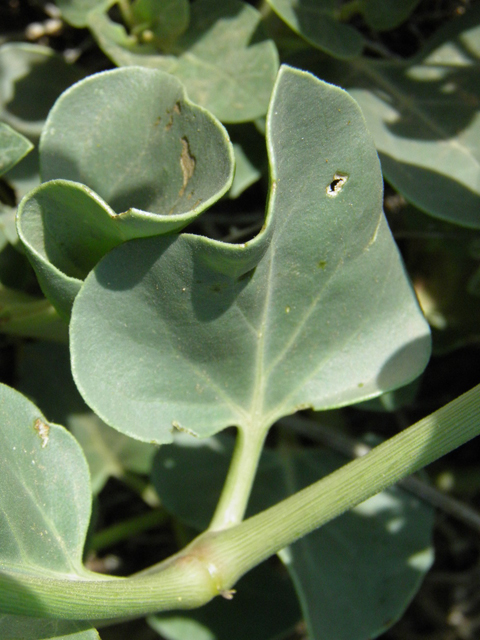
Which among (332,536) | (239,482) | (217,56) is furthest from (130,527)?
(217,56)

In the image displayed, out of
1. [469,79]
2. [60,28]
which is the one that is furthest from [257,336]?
[60,28]

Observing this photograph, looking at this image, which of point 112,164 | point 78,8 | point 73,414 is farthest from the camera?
point 73,414

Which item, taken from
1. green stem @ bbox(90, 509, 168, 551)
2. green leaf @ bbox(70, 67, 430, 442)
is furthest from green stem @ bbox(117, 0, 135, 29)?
green stem @ bbox(90, 509, 168, 551)

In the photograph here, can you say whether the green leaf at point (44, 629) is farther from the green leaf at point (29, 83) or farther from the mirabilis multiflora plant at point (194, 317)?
the green leaf at point (29, 83)

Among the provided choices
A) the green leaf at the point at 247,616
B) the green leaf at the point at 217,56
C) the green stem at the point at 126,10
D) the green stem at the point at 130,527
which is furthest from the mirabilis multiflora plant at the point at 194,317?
the green stem at the point at 130,527

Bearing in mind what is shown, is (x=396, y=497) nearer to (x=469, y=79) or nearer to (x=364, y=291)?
(x=364, y=291)

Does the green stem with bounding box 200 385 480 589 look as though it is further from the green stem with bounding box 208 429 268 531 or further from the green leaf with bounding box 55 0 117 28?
the green leaf with bounding box 55 0 117 28

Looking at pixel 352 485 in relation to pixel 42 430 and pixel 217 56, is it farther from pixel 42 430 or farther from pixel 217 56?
pixel 217 56
